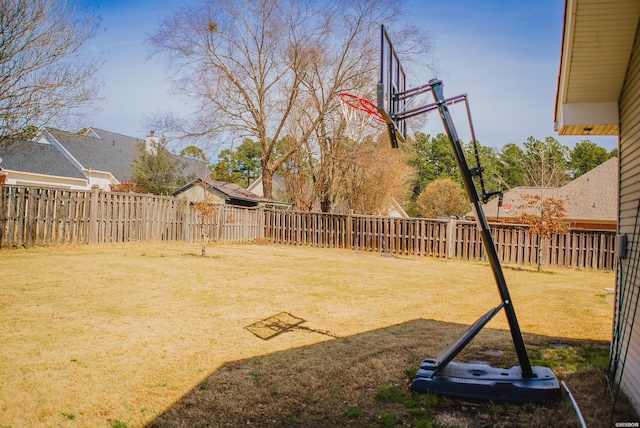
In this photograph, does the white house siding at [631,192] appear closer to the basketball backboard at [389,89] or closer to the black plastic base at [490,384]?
the black plastic base at [490,384]

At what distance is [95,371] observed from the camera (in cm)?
393

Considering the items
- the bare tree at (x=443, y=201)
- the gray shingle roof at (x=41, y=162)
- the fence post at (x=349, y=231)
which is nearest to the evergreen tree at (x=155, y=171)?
the gray shingle roof at (x=41, y=162)

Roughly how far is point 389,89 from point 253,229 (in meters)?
16.6

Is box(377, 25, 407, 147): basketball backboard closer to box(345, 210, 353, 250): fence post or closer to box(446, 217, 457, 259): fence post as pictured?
box(446, 217, 457, 259): fence post

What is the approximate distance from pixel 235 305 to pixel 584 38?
573cm

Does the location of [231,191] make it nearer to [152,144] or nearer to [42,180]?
[152,144]

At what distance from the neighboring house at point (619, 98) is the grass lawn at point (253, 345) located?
1.55ft

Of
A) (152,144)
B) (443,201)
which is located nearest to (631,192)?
(152,144)

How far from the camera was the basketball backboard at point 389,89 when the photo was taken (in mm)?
4223

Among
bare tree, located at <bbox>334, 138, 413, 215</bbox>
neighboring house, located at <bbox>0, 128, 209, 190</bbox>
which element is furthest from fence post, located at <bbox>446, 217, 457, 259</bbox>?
neighboring house, located at <bbox>0, 128, 209, 190</bbox>

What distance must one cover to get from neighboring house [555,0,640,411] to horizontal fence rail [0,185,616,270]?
10552 millimetres

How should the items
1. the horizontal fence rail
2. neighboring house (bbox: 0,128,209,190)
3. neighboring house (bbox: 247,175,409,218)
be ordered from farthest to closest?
neighboring house (bbox: 247,175,409,218) → neighboring house (bbox: 0,128,209,190) → the horizontal fence rail

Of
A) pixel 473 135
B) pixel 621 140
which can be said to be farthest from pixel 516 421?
pixel 621 140

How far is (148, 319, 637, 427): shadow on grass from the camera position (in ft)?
10.3
